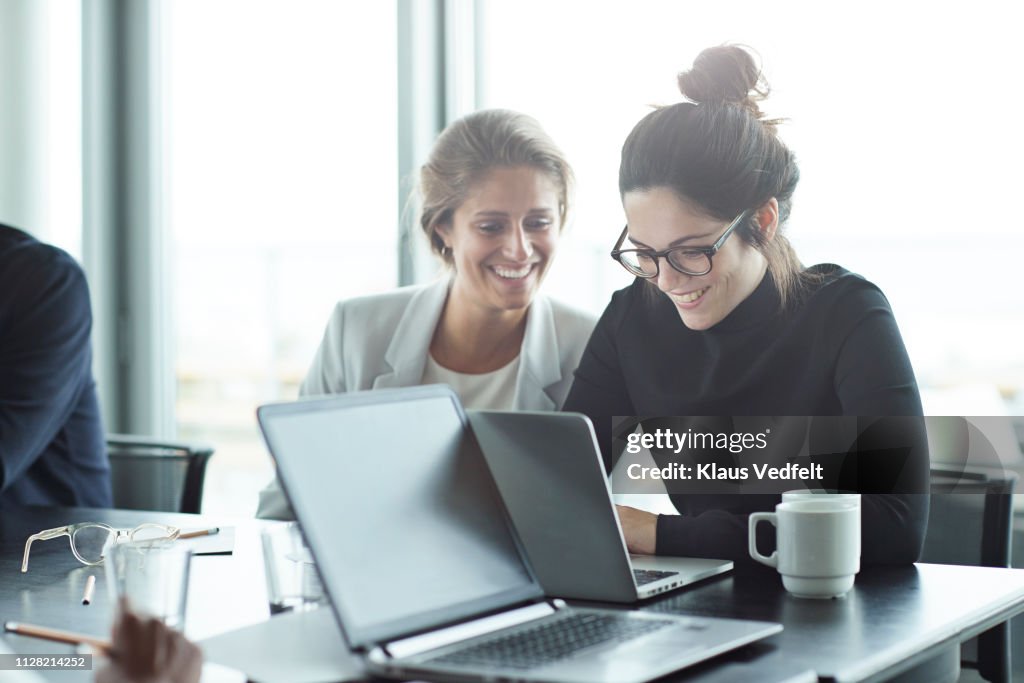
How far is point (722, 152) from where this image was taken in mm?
1947

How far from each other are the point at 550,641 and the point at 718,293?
3.50ft

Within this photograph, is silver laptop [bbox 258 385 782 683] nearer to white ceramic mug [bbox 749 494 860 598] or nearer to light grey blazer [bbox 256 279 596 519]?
white ceramic mug [bbox 749 494 860 598]

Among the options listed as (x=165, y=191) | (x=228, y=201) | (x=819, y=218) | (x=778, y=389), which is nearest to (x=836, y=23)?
(x=819, y=218)

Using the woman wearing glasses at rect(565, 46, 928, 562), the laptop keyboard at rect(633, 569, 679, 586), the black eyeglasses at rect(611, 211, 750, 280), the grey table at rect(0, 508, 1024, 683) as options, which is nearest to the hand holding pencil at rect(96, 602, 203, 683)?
the grey table at rect(0, 508, 1024, 683)

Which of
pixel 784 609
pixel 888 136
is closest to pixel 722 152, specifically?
pixel 888 136

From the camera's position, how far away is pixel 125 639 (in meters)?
0.83

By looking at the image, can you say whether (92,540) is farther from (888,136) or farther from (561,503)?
(888,136)

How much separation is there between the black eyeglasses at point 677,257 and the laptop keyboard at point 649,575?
750mm

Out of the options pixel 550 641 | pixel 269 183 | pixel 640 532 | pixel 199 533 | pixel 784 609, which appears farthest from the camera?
pixel 269 183

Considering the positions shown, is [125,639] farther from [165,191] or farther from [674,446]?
[165,191]

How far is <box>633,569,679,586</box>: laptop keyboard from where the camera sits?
122 cm

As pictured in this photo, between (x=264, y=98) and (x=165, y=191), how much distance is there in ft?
1.67

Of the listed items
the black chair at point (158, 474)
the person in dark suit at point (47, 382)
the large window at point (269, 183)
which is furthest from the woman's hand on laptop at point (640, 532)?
the large window at point (269, 183)

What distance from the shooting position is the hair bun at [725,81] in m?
2.03
